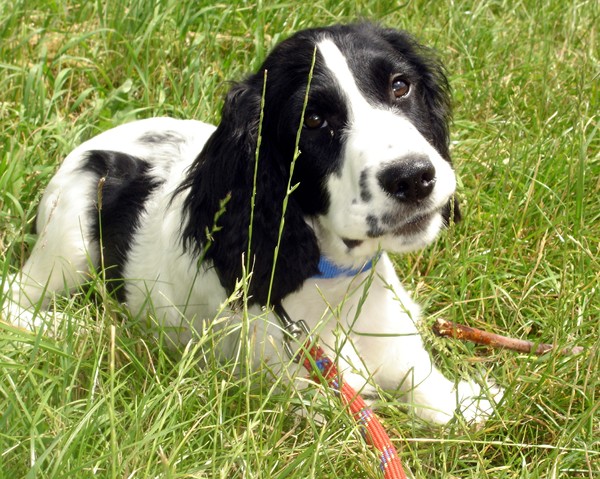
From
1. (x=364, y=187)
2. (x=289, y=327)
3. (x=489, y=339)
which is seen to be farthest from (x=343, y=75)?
(x=489, y=339)

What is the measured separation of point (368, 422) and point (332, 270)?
0.69 m

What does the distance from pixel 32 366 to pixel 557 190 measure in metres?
2.38

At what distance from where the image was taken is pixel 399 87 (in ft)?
9.88

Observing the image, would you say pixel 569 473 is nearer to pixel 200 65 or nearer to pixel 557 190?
pixel 557 190

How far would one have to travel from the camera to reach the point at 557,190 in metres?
3.86

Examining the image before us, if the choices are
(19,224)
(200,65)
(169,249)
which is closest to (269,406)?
(169,249)

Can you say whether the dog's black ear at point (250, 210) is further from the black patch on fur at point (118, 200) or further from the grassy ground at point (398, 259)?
the black patch on fur at point (118, 200)

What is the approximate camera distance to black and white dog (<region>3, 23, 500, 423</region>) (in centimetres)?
270

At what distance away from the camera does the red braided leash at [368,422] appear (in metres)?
2.43

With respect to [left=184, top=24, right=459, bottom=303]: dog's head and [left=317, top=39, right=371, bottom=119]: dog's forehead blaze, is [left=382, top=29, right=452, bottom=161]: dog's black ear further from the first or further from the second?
[left=317, top=39, right=371, bottom=119]: dog's forehead blaze

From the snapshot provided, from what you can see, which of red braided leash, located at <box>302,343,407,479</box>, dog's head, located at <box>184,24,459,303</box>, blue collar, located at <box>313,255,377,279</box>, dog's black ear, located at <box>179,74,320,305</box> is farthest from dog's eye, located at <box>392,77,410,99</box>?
red braided leash, located at <box>302,343,407,479</box>

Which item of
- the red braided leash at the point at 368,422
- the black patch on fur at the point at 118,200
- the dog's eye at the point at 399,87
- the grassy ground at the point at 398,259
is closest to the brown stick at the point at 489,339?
the grassy ground at the point at 398,259

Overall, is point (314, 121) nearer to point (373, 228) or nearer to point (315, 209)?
point (315, 209)

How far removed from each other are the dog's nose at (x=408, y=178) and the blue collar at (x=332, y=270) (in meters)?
0.45
